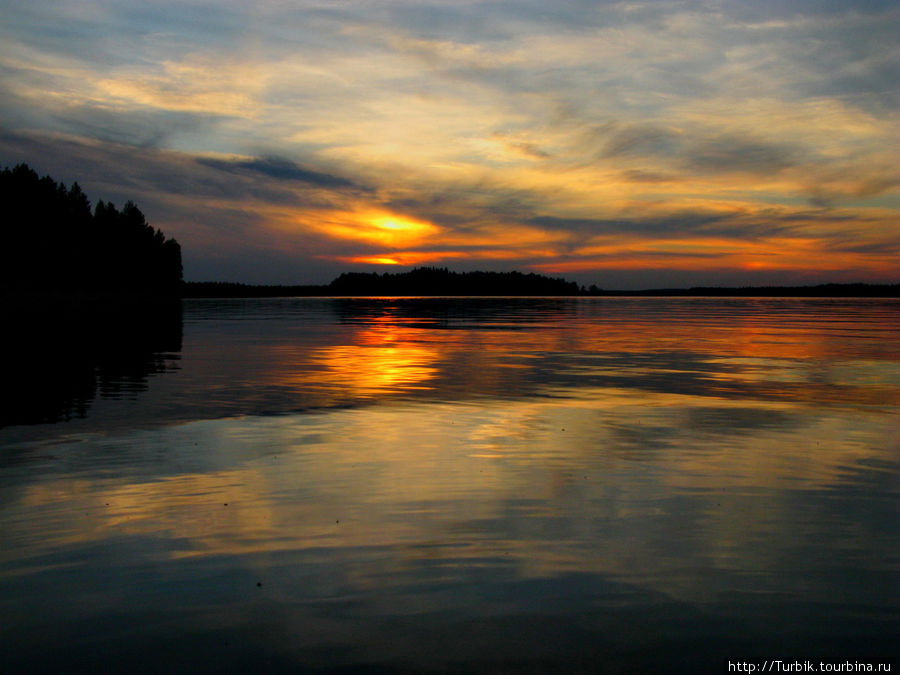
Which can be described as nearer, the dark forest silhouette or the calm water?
the calm water

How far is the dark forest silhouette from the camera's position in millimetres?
116800

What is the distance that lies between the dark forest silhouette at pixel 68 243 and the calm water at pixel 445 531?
117 meters

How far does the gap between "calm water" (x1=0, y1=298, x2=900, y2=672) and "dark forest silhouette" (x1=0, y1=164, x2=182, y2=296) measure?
116572 millimetres

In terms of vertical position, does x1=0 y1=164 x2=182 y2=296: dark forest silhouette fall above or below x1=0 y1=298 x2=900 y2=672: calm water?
above

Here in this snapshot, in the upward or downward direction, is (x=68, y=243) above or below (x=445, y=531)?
above

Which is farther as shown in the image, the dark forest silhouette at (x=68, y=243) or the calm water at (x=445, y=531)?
the dark forest silhouette at (x=68, y=243)

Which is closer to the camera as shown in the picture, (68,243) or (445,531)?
(445,531)

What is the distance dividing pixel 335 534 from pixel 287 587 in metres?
1.60

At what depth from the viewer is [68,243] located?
127750 mm

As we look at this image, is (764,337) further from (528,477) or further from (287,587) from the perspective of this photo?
(287,587)

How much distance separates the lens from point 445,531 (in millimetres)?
8906

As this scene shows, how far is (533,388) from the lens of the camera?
2234 centimetres

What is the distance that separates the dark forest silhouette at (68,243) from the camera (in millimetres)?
116800

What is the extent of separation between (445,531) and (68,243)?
140 meters
